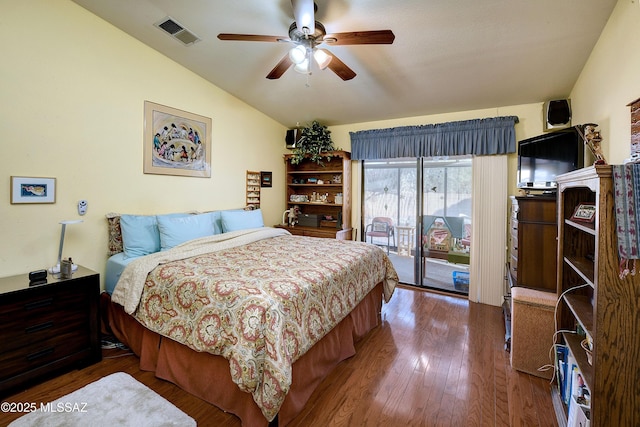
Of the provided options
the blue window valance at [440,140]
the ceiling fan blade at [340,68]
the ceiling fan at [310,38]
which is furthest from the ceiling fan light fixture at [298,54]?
the blue window valance at [440,140]

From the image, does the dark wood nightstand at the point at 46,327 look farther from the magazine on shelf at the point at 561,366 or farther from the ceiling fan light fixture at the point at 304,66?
the magazine on shelf at the point at 561,366

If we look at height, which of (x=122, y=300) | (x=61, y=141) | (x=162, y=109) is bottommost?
(x=122, y=300)

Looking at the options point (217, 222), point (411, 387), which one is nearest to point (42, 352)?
point (217, 222)

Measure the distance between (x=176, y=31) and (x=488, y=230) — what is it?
410 centimetres

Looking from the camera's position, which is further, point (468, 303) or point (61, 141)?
Result: point (468, 303)

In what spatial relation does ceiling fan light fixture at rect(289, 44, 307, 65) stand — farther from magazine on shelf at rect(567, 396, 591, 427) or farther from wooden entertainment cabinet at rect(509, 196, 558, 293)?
magazine on shelf at rect(567, 396, 591, 427)

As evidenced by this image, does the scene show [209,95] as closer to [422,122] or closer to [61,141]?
[61,141]

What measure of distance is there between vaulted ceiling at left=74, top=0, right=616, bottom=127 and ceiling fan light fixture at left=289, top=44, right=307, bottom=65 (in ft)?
1.28

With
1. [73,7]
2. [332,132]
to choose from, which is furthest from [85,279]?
[332,132]

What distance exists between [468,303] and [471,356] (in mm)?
1337

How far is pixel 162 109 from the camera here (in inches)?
120

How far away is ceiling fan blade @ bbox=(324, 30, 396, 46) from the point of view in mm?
1839

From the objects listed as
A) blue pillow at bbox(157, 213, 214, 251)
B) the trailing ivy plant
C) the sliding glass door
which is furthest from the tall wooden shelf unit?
the trailing ivy plant

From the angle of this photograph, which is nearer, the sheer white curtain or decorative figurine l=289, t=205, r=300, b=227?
the sheer white curtain
